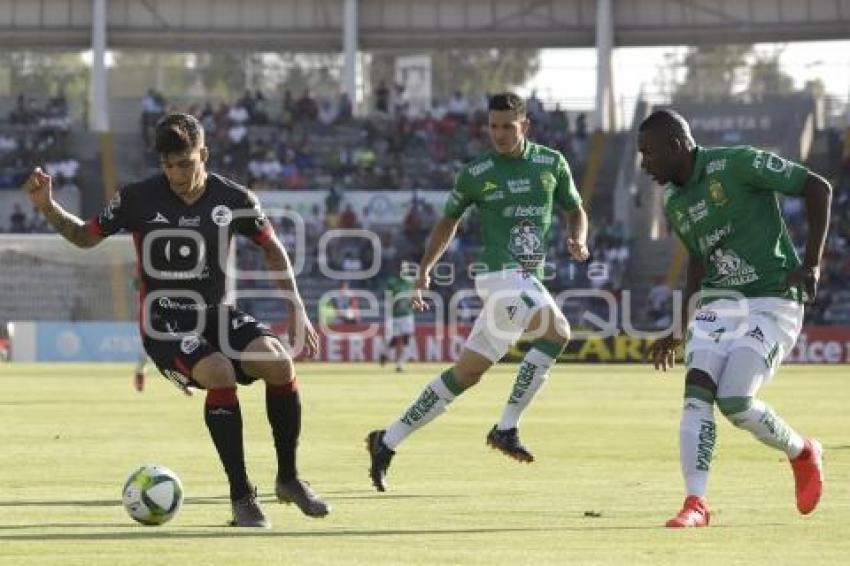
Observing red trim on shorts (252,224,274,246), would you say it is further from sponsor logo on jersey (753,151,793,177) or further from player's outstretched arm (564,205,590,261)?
player's outstretched arm (564,205,590,261)

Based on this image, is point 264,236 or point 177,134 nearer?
point 177,134

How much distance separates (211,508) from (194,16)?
50502 mm

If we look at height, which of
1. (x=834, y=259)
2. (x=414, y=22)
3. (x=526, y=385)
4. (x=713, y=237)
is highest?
(x=414, y=22)

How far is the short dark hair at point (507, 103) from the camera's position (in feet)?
46.9

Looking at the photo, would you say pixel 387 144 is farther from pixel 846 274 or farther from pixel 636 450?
pixel 636 450

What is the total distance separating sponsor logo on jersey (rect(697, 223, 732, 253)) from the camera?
10969 millimetres

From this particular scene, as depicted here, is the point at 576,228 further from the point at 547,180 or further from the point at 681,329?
the point at 681,329

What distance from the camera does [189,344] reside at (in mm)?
11109

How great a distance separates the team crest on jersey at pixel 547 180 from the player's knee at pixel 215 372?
427 centimetres

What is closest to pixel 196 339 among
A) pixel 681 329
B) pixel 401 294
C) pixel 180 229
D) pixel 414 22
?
pixel 180 229

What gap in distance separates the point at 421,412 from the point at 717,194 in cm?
356

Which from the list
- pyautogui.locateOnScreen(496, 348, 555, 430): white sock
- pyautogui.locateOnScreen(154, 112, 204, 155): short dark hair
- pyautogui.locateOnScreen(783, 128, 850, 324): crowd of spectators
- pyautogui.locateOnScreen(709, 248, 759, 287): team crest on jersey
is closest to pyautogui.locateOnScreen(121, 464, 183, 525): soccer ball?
pyautogui.locateOnScreen(154, 112, 204, 155): short dark hair

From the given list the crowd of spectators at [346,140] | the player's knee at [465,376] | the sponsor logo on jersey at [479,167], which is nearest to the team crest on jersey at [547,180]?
the sponsor logo on jersey at [479,167]

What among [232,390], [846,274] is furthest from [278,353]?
[846,274]
